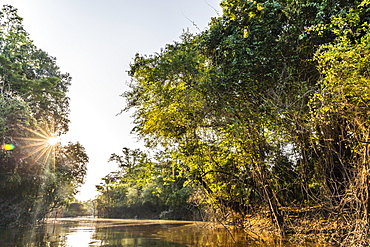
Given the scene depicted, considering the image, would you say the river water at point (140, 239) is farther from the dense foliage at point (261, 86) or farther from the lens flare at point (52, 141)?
the lens flare at point (52, 141)

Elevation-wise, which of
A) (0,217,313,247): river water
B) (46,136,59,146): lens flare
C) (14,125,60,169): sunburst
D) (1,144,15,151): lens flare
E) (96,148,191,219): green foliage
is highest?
(46,136,59,146): lens flare

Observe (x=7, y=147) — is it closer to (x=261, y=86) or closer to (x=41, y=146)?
(x=41, y=146)

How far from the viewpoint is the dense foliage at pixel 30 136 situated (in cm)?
1320

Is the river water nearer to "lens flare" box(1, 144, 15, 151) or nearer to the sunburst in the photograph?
"lens flare" box(1, 144, 15, 151)

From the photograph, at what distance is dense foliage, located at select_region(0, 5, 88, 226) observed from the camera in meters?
13.2

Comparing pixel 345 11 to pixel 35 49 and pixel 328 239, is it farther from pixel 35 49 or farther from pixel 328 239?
pixel 35 49

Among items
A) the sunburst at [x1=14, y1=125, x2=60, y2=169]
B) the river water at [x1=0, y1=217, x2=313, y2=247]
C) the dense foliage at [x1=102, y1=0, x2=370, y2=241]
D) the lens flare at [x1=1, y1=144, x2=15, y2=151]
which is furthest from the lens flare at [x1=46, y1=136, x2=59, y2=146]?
the dense foliage at [x1=102, y1=0, x2=370, y2=241]

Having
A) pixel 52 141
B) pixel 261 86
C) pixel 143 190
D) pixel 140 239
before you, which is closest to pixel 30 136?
pixel 52 141

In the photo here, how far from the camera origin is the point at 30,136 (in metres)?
14.1

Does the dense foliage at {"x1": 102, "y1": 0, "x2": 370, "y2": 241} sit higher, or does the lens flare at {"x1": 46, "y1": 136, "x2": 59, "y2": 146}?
the lens flare at {"x1": 46, "y1": 136, "x2": 59, "y2": 146}

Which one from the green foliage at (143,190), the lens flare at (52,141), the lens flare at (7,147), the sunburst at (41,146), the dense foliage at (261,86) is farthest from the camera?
the lens flare at (52,141)

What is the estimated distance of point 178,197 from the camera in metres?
28.3

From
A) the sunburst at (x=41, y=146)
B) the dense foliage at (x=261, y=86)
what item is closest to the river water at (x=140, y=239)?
the dense foliage at (x=261, y=86)

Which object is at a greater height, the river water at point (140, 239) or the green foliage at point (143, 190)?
the green foliage at point (143, 190)
